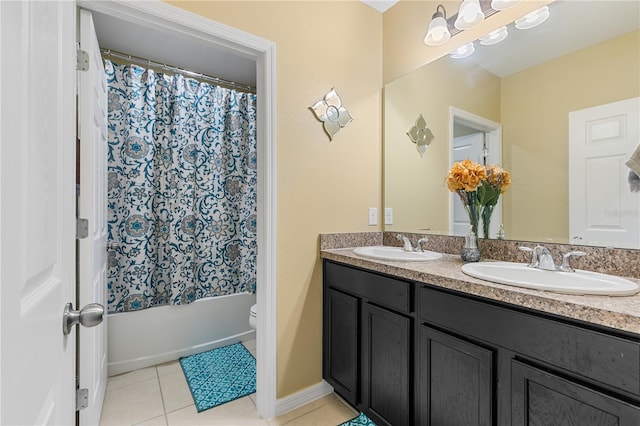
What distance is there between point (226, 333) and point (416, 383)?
1792mm

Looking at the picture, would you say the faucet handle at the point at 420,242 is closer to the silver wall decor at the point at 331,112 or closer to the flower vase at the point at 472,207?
the flower vase at the point at 472,207

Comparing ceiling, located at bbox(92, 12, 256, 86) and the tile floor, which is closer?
the tile floor

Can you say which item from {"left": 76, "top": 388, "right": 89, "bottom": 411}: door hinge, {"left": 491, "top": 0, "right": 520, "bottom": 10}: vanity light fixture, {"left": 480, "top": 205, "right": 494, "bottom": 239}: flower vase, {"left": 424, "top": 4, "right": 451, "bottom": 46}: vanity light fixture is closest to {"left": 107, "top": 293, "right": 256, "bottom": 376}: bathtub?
{"left": 76, "top": 388, "right": 89, "bottom": 411}: door hinge

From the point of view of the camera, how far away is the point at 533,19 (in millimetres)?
1443

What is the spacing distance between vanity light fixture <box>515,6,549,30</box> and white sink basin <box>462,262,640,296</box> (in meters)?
1.13

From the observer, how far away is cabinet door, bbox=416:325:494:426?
Answer: 1.06 metres

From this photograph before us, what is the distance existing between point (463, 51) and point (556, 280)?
130 cm

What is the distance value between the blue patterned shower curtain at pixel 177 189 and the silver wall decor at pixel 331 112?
3.67 ft

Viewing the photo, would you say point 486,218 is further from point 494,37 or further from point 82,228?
point 82,228

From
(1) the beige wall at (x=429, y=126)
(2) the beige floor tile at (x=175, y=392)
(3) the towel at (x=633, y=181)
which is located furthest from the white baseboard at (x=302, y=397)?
(3) the towel at (x=633, y=181)

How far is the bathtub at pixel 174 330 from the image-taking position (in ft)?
7.09

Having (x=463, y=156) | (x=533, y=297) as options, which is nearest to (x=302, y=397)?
(x=533, y=297)

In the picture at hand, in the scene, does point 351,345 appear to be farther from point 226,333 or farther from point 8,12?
point 8,12

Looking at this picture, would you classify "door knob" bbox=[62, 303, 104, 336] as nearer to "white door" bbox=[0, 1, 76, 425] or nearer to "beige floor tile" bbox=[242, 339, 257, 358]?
"white door" bbox=[0, 1, 76, 425]
